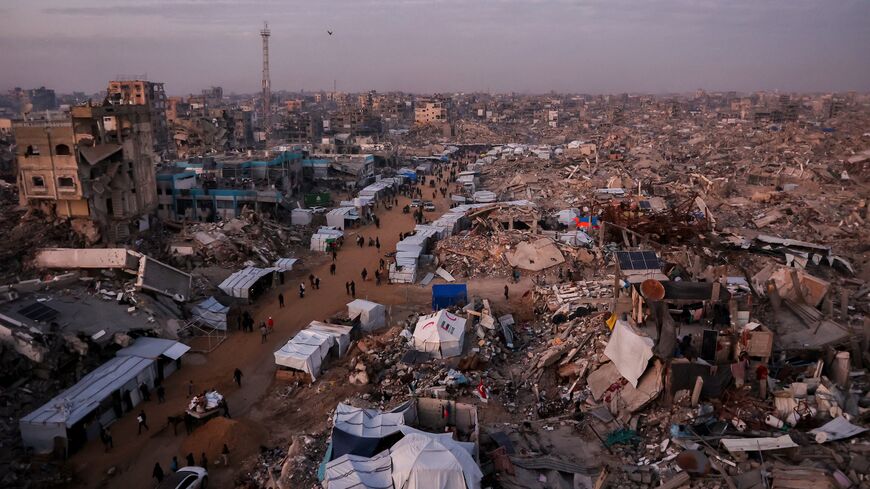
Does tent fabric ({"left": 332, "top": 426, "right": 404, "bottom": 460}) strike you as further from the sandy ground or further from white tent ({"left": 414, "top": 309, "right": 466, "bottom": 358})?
white tent ({"left": 414, "top": 309, "right": 466, "bottom": 358})

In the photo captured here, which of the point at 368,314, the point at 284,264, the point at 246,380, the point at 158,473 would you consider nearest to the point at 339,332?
the point at 368,314

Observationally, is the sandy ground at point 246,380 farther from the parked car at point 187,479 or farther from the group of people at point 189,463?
the parked car at point 187,479

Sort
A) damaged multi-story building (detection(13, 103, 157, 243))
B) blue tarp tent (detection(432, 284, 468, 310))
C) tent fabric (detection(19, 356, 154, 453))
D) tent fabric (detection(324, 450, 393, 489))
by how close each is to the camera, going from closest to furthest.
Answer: tent fabric (detection(324, 450, 393, 489)) → tent fabric (detection(19, 356, 154, 453)) → blue tarp tent (detection(432, 284, 468, 310)) → damaged multi-story building (detection(13, 103, 157, 243))

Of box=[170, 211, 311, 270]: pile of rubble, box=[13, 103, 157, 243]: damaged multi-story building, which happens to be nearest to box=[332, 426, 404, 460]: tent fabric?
box=[170, 211, 311, 270]: pile of rubble

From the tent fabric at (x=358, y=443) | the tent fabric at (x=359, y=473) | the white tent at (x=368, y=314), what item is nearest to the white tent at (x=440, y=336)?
the white tent at (x=368, y=314)

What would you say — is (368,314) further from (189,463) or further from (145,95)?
(145,95)
